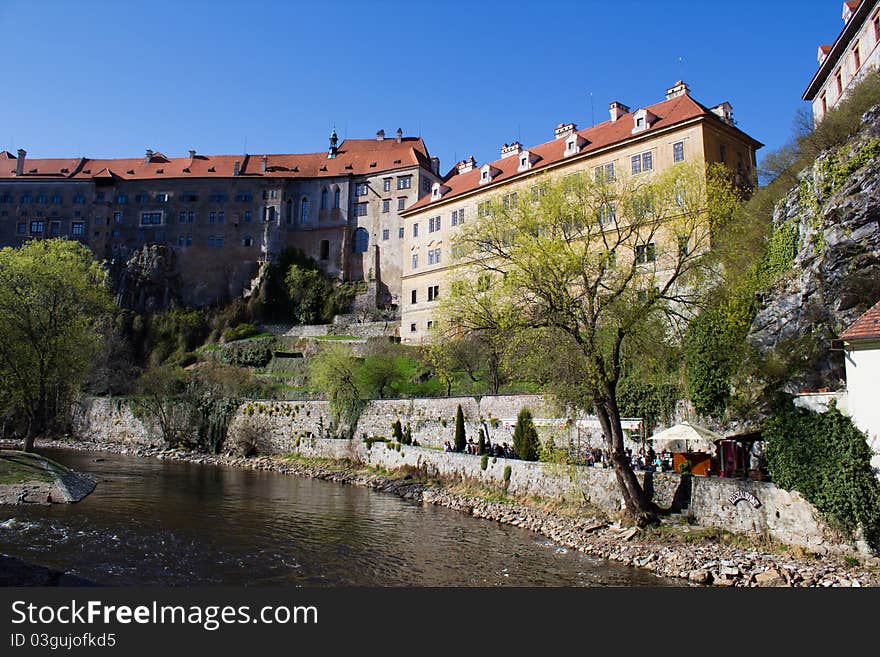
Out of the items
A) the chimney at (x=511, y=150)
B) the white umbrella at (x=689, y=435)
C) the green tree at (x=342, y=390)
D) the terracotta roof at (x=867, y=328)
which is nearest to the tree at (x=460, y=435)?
the green tree at (x=342, y=390)

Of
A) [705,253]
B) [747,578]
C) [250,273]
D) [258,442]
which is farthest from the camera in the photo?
[250,273]

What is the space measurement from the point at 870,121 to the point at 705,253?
27.1 ft

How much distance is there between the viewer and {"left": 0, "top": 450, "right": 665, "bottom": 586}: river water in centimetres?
1312

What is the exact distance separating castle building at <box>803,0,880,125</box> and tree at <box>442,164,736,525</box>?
11.1m

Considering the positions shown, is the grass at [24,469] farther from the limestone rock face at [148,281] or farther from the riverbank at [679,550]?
the limestone rock face at [148,281]

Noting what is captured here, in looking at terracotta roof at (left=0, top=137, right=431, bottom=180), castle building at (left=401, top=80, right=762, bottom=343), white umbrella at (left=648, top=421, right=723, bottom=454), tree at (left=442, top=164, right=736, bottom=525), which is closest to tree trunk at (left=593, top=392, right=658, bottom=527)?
tree at (left=442, top=164, right=736, bottom=525)

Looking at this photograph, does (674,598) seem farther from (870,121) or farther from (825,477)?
(870,121)

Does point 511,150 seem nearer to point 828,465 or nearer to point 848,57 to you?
point 848,57

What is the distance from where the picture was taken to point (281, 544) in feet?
53.2

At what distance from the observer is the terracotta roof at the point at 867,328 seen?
12281 mm

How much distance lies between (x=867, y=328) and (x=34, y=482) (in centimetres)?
2510

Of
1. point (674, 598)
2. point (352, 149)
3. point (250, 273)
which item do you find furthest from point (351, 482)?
point (352, 149)

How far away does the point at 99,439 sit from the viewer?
46.4 metres

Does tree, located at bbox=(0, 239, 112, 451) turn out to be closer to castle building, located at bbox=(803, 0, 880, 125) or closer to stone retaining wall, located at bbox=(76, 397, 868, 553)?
stone retaining wall, located at bbox=(76, 397, 868, 553)
